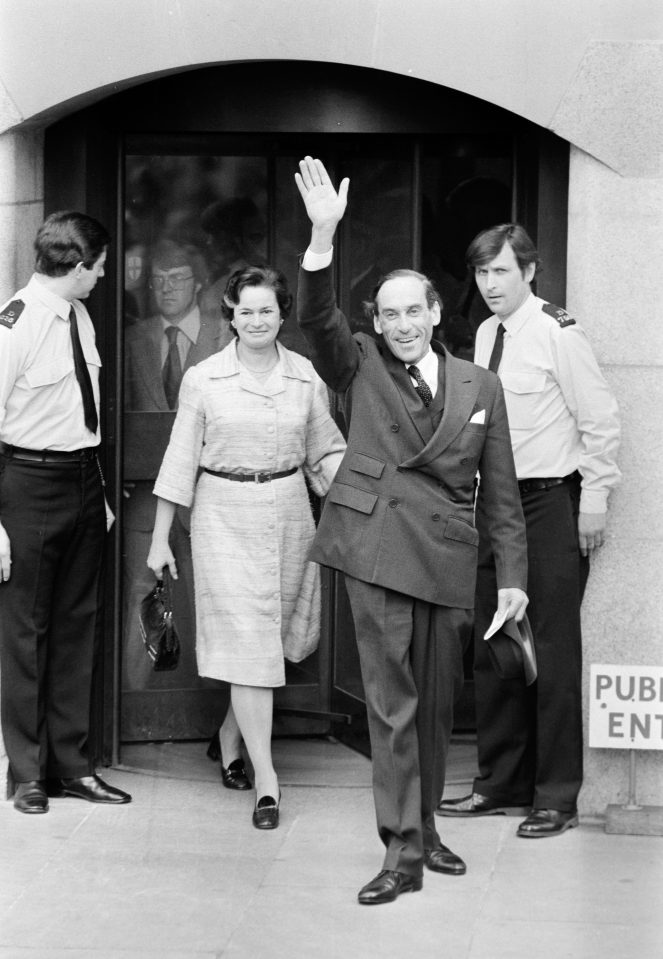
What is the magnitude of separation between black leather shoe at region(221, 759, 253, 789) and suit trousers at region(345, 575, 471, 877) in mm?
1301

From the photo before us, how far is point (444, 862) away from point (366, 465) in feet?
4.27

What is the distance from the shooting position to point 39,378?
5.79 metres

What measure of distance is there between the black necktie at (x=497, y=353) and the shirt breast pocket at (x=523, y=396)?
0.07 m

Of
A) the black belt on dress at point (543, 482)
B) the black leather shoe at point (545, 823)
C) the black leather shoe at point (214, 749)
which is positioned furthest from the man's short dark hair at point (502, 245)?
the black leather shoe at point (214, 749)

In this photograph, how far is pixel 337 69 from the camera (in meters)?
6.19

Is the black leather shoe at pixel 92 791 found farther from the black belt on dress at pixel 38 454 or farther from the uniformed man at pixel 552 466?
the uniformed man at pixel 552 466

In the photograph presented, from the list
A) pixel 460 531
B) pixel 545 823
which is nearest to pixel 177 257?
pixel 460 531

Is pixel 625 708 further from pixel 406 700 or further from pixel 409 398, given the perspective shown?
pixel 409 398

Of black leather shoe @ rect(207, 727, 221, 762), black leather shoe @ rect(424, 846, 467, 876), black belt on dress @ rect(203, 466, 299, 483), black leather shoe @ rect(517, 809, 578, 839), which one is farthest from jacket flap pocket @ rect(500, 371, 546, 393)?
black leather shoe @ rect(207, 727, 221, 762)

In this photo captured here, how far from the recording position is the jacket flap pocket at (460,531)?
501 centimetres

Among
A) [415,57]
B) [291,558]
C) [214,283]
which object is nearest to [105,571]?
[291,558]

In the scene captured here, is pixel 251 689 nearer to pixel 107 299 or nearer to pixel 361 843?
pixel 361 843

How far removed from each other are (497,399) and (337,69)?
1.76 m

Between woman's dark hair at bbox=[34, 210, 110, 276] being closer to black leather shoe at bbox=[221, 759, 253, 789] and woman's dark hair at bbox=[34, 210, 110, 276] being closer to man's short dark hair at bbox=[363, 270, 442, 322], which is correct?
man's short dark hair at bbox=[363, 270, 442, 322]
